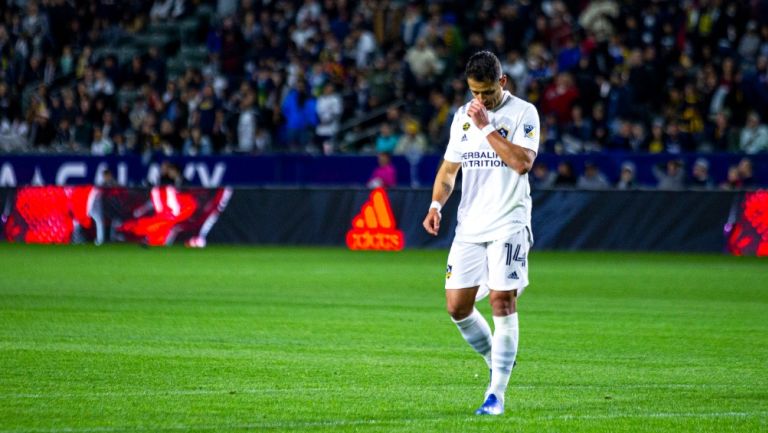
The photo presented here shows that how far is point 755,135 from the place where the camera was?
2528 centimetres

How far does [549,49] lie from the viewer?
96.2 feet

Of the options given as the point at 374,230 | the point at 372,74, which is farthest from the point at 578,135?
the point at 372,74

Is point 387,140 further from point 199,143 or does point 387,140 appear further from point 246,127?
point 199,143

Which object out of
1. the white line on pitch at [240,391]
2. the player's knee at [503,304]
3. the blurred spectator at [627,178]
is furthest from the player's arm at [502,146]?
the blurred spectator at [627,178]

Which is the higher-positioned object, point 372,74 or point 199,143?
point 372,74

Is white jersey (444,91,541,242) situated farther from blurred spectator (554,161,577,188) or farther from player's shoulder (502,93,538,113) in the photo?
blurred spectator (554,161,577,188)

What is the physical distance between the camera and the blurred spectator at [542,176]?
2603 centimetres

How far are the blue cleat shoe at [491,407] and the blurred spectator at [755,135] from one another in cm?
1815

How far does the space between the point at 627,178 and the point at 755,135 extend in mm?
2423

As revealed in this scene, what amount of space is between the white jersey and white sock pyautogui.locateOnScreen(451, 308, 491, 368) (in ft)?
1.74

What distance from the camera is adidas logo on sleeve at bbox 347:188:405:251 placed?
24922 mm

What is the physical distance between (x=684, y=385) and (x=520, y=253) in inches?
73.4

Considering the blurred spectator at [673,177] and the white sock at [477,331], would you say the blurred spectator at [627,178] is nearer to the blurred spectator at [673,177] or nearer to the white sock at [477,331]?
the blurred spectator at [673,177]

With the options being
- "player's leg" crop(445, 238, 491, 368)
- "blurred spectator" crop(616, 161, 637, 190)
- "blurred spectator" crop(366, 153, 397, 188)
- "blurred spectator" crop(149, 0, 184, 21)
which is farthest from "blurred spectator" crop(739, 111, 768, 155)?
"player's leg" crop(445, 238, 491, 368)
